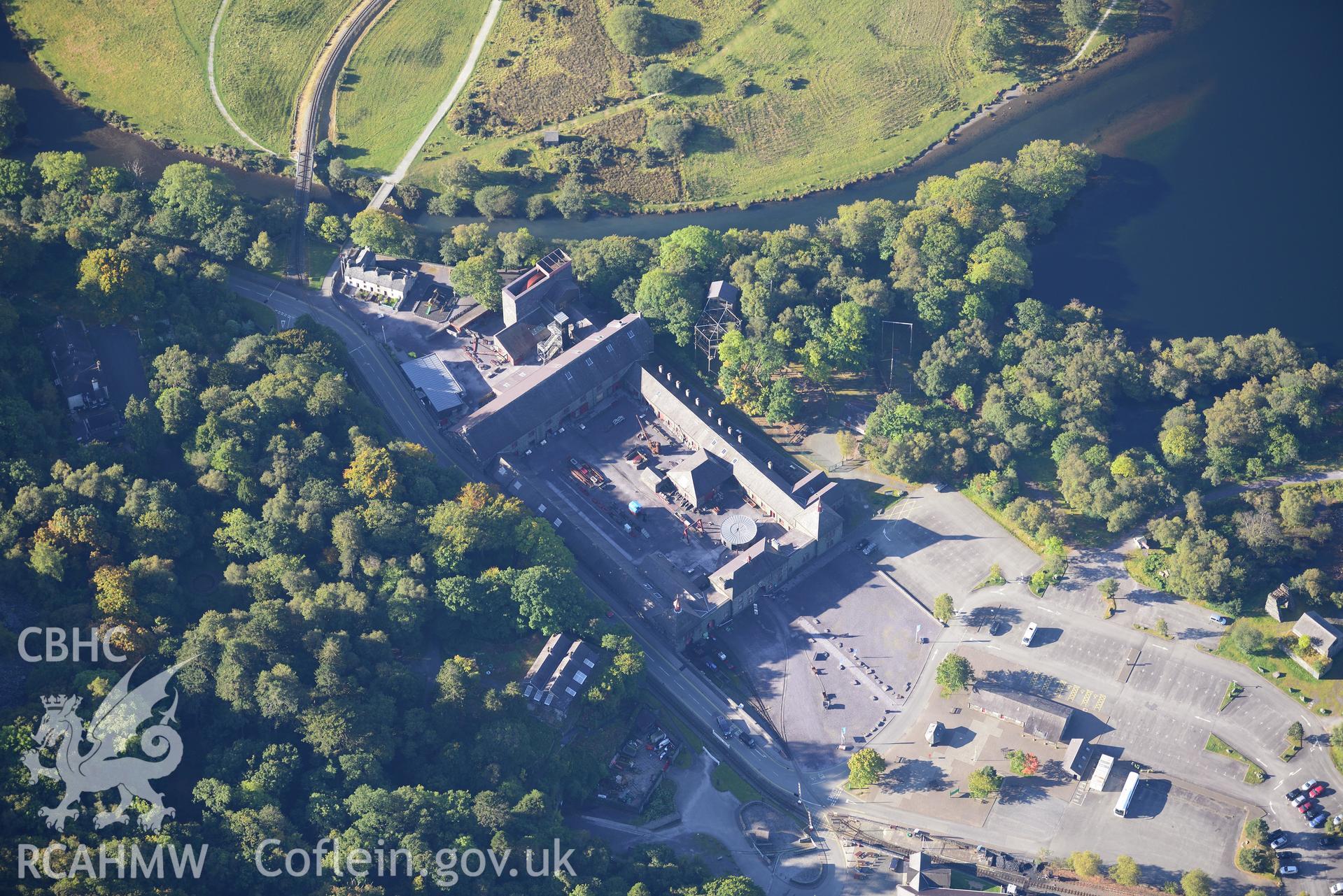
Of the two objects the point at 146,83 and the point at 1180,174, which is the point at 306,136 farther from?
the point at 1180,174

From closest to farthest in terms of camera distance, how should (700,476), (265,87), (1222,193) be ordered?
1. (700,476)
2. (1222,193)
3. (265,87)

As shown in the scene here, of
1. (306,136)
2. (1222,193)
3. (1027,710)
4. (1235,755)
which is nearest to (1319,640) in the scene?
(1235,755)

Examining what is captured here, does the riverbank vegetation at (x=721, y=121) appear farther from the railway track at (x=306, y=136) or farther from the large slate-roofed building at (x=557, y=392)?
the large slate-roofed building at (x=557, y=392)

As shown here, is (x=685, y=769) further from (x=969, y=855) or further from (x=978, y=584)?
(x=978, y=584)

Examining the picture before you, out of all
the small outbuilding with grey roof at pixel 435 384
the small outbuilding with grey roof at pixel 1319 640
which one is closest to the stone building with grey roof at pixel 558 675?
the small outbuilding with grey roof at pixel 435 384

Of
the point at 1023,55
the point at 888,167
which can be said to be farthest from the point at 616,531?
the point at 1023,55

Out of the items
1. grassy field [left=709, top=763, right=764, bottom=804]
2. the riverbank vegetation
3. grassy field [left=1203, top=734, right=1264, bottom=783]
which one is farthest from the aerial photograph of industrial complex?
the riverbank vegetation
